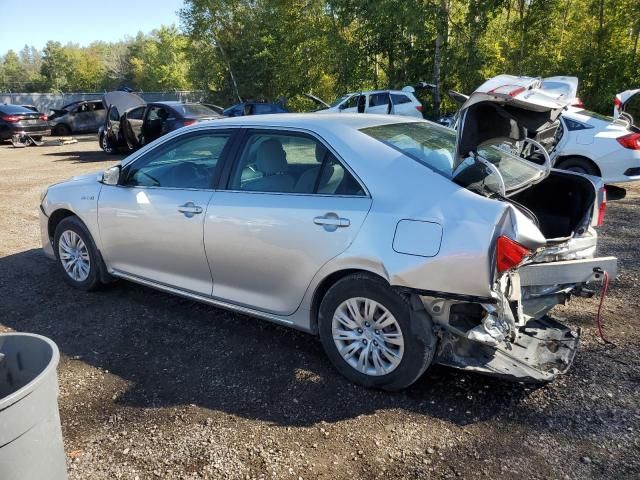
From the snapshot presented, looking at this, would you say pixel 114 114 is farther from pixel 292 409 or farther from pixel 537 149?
pixel 292 409

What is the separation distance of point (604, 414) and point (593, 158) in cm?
627

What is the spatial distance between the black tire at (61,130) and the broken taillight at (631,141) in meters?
23.5

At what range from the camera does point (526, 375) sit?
116 inches

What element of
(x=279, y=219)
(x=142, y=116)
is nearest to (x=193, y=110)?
(x=142, y=116)

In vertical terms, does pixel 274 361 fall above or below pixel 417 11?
below

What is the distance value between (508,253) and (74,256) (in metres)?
3.96

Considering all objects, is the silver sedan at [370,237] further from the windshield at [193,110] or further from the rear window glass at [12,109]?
Answer: the rear window glass at [12,109]

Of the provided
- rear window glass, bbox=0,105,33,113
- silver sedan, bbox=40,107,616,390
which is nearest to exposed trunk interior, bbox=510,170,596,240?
silver sedan, bbox=40,107,616,390

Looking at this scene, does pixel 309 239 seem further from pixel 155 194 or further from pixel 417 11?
pixel 417 11

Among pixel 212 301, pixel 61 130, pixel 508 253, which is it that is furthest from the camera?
pixel 61 130

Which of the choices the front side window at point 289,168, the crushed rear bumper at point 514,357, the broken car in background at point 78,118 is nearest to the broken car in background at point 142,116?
the front side window at point 289,168

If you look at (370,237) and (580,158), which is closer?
(370,237)

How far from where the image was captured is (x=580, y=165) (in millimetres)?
8336

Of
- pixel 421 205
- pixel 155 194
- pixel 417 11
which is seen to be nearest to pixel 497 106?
pixel 421 205
